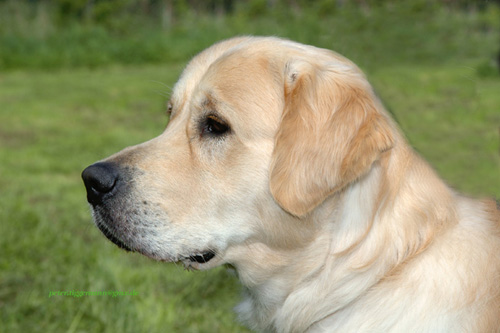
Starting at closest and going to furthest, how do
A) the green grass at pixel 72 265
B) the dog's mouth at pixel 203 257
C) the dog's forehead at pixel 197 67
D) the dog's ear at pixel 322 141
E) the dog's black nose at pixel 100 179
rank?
1. the dog's ear at pixel 322 141
2. the dog's black nose at pixel 100 179
3. the dog's mouth at pixel 203 257
4. the dog's forehead at pixel 197 67
5. the green grass at pixel 72 265

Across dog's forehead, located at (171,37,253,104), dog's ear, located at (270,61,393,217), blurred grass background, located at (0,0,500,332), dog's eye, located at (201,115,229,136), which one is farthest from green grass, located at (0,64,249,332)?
dog's ear, located at (270,61,393,217)

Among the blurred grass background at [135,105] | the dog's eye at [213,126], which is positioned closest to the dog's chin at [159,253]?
the blurred grass background at [135,105]

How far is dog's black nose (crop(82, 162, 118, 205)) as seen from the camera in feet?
8.85

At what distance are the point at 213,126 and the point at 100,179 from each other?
613 millimetres

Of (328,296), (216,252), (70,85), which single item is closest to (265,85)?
(216,252)

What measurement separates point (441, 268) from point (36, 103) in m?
10.4

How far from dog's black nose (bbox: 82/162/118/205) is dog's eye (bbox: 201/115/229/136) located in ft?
1.61

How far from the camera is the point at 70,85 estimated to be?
43.8 ft

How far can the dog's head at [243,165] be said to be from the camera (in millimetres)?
2572

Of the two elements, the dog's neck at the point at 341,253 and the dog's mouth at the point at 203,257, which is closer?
the dog's neck at the point at 341,253

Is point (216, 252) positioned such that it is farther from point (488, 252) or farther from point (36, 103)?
point (36, 103)

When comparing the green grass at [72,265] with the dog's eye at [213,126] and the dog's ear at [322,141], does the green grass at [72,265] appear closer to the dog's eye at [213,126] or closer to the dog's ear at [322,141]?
the dog's eye at [213,126]

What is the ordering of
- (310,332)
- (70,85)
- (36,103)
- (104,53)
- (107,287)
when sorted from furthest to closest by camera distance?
(104,53) < (70,85) < (36,103) < (107,287) < (310,332)

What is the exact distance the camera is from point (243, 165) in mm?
2750
